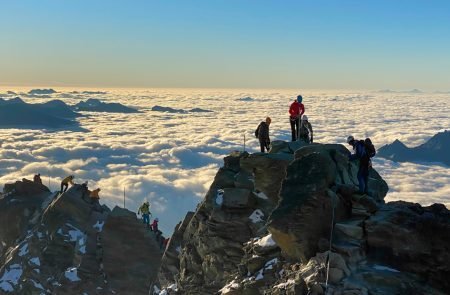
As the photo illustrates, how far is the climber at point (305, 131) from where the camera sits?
98.1 ft

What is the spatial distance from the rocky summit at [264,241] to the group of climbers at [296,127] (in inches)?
68.4

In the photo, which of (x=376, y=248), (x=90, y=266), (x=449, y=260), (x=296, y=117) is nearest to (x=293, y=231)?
(x=376, y=248)

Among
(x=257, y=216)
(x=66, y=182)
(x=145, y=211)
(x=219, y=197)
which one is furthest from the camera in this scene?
(x=66, y=182)

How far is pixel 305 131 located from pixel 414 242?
15.0 m

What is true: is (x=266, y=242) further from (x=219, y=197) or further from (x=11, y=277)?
(x=11, y=277)

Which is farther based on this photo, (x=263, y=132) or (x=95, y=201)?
(x=95, y=201)

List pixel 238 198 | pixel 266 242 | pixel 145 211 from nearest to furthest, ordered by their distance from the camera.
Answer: pixel 266 242
pixel 238 198
pixel 145 211

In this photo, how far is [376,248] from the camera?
56.4 ft

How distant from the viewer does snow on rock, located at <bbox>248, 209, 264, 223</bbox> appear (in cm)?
2800

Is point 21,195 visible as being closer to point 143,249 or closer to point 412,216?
point 143,249

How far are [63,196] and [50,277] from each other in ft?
32.8

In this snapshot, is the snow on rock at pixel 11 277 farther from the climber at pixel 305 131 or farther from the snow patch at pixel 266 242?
the snow patch at pixel 266 242

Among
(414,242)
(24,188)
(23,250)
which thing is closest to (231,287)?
(414,242)

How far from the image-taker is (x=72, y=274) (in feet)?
178
